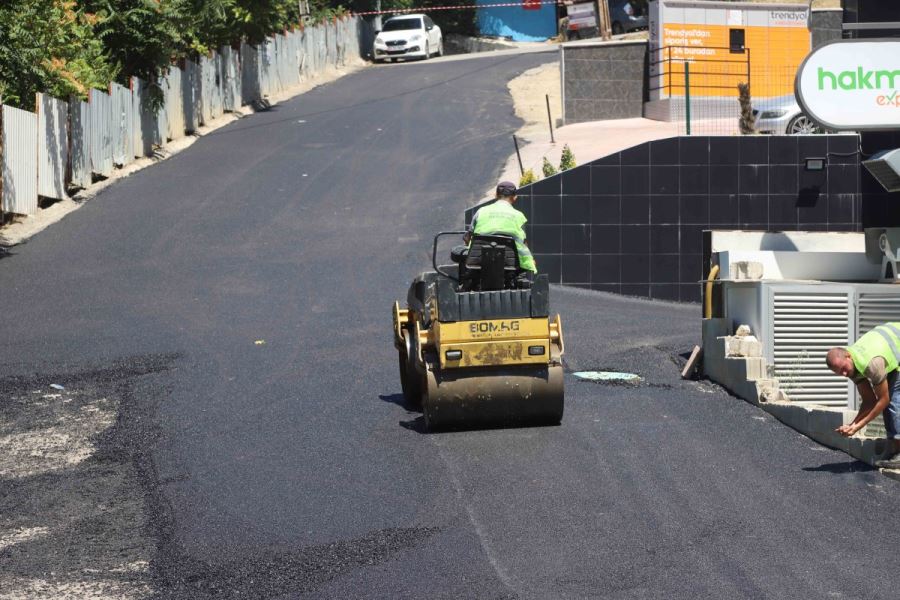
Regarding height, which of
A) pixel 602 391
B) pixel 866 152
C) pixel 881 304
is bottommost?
pixel 602 391

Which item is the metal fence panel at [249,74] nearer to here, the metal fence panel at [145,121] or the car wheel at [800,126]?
the metal fence panel at [145,121]

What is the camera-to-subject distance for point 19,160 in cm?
2136

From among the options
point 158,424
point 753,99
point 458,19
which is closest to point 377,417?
point 158,424

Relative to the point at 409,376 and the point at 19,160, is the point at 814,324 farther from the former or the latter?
the point at 19,160

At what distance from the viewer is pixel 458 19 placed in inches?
2060

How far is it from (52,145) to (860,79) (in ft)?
47.9

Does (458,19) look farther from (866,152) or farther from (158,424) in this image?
(158,424)

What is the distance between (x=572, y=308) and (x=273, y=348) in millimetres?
4738

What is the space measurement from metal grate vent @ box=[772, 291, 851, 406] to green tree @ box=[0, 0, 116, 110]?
14.2 meters

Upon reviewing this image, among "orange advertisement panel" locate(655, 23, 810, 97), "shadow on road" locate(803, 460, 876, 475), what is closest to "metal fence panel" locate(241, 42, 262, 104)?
"orange advertisement panel" locate(655, 23, 810, 97)

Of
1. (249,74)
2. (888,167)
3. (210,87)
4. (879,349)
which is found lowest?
(879,349)

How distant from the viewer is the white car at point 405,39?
44.5m

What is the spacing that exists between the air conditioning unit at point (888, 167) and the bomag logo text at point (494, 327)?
5.30 metres

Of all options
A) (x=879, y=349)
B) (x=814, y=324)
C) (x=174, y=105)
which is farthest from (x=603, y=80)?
(x=879, y=349)
